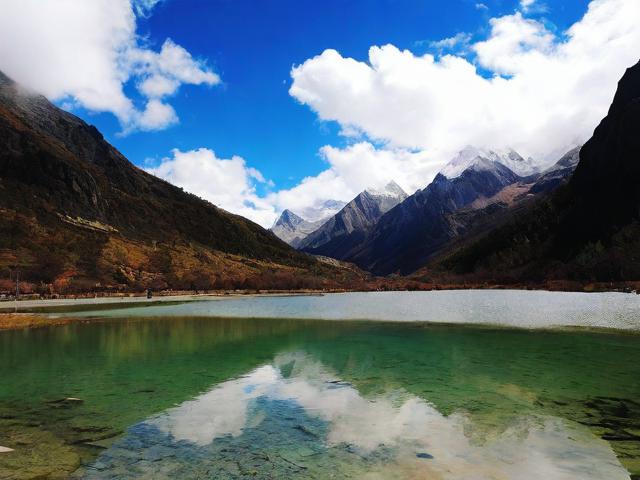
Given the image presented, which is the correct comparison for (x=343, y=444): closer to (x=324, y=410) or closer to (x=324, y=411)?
(x=324, y=411)

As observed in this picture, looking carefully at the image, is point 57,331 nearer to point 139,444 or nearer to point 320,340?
point 320,340

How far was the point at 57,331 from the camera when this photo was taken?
53906 millimetres

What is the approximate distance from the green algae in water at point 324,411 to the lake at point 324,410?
0.09 meters

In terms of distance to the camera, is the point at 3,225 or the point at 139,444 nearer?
the point at 139,444

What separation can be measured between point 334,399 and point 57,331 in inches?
1743

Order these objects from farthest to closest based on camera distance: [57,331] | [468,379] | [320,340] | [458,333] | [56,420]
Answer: [57,331] → [458,333] → [320,340] → [468,379] → [56,420]

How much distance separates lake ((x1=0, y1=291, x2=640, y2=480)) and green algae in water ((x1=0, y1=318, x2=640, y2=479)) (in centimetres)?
9

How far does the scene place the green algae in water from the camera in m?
14.5

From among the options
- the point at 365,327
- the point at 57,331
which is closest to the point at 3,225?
the point at 57,331

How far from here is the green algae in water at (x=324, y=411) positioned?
14.5 metres

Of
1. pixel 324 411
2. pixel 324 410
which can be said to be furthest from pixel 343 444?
pixel 324 410

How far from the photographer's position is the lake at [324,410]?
14.4 metres

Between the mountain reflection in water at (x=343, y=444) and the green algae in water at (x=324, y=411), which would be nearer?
the mountain reflection in water at (x=343, y=444)

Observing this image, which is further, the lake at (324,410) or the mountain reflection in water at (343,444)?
the lake at (324,410)
